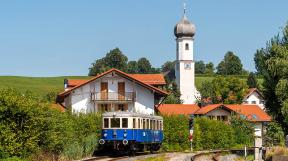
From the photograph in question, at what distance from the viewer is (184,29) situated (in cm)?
13538

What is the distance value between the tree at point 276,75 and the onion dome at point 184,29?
93.6m

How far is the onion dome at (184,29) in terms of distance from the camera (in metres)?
135

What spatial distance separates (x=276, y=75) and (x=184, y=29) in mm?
96829

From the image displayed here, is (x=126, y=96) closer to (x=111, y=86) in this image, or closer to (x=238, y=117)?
(x=111, y=86)

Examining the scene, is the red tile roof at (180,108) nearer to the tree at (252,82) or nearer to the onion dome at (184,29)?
the onion dome at (184,29)

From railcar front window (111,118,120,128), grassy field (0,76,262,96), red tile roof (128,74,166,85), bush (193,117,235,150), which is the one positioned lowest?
bush (193,117,235,150)

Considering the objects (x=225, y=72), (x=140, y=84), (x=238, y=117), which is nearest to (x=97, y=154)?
(x=140, y=84)

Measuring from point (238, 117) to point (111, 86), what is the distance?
1313cm

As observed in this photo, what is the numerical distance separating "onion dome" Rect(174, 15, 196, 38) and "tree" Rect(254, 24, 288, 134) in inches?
3685

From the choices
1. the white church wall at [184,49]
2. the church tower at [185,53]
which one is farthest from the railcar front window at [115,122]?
the white church wall at [184,49]

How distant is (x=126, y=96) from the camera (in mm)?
57812

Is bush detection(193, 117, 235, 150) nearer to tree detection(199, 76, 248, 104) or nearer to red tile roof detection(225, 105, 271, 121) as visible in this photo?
red tile roof detection(225, 105, 271, 121)

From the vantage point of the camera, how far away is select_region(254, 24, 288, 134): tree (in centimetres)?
3800

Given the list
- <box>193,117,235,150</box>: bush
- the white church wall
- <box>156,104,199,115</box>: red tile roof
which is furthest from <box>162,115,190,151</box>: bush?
the white church wall
